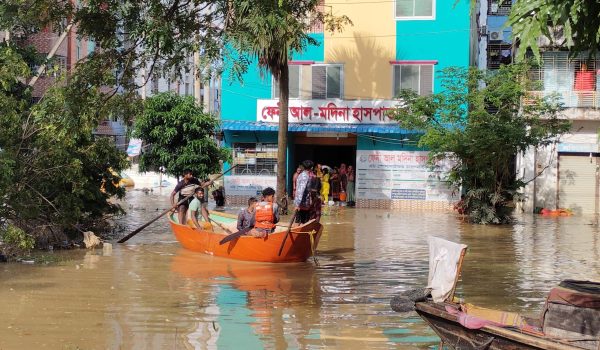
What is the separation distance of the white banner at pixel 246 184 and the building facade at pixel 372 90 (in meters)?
0.04

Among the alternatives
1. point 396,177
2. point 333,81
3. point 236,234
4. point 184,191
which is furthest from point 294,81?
point 236,234

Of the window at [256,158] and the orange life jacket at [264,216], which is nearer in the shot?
the orange life jacket at [264,216]

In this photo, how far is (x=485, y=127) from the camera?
74.9ft

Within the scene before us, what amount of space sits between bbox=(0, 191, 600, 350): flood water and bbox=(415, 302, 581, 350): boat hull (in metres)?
1.06

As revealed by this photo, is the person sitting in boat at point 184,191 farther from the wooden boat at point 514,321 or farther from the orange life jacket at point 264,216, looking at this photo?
the wooden boat at point 514,321

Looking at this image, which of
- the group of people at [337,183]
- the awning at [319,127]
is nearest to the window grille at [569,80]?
the awning at [319,127]

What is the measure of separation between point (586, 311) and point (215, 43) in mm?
5130

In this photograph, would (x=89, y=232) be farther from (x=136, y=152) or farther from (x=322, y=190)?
(x=136, y=152)

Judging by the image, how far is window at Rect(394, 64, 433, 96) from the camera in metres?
28.8

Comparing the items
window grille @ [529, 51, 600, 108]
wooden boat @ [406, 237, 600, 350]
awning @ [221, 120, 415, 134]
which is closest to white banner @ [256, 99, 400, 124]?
awning @ [221, 120, 415, 134]

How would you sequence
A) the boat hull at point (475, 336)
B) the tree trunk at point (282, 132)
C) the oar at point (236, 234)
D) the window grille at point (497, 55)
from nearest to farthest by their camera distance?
the boat hull at point (475, 336) < the oar at point (236, 234) < the tree trunk at point (282, 132) < the window grille at point (497, 55)

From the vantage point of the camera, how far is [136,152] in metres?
37.3

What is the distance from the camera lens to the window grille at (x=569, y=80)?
2808 cm

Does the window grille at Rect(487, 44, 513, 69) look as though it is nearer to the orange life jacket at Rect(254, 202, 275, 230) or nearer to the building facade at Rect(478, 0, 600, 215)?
the building facade at Rect(478, 0, 600, 215)
